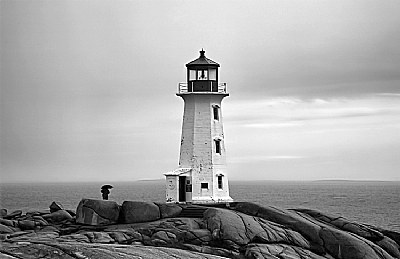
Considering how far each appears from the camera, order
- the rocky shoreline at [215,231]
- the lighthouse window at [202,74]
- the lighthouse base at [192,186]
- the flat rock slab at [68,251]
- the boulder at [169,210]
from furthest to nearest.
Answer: the lighthouse window at [202,74] → the lighthouse base at [192,186] → the boulder at [169,210] → the rocky shoreline at [215,231] → the flat rock slab at [68,251]

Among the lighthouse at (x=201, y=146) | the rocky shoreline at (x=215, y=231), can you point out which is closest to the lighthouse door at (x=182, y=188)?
the lighthouse at (x=201, y=146)

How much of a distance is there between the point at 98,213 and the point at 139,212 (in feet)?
5.22

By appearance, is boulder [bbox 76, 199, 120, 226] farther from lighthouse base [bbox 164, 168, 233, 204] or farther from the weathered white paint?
the weathered white paint

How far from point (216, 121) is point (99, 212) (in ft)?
26.7

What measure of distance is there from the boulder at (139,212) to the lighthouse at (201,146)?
201 inches

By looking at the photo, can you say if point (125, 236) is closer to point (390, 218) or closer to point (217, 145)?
point (217, 145)

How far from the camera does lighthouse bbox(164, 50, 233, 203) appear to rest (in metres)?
32.8

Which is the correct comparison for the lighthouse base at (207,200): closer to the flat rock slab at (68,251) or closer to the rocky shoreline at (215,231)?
the rocky shoreline at (215,231)

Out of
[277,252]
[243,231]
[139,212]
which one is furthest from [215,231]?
[139,212]

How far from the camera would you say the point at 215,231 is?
83.1 ft

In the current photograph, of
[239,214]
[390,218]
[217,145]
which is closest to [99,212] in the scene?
[239,214]

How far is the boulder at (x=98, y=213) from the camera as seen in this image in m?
27.5

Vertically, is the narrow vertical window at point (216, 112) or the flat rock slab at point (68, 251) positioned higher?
the narrow vertical window at point (216, 112)

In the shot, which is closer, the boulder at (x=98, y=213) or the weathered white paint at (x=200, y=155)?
the boulder at (x=98, y=213)
